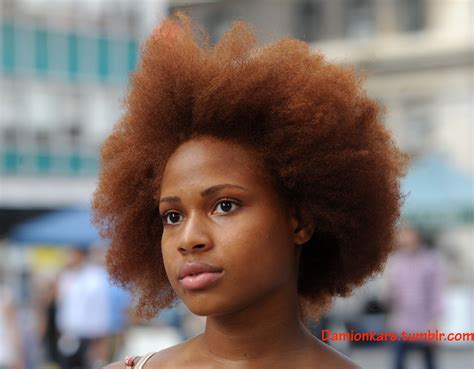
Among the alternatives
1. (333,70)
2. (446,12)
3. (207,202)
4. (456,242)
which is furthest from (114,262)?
(446,12)

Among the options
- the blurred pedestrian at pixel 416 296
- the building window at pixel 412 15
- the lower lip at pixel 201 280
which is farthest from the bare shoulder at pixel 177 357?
the building window at pixel 412 15

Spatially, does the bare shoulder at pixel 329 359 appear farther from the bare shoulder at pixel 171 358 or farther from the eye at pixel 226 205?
the eye at pixel 226 205

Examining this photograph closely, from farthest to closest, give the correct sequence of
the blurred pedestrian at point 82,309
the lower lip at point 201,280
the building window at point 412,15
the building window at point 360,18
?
the building window at point 360,18, the building window at point 412,15, the blurred pedestrian at point 82,309, the lower lip at point 201,280

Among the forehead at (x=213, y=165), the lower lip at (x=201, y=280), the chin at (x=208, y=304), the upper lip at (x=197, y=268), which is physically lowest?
the chin at (x=208, y=304)

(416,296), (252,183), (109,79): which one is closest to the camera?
(252,183)

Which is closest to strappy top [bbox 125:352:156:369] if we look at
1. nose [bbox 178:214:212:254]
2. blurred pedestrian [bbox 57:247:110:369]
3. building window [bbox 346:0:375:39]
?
nose [bbox 178:214:212:254]

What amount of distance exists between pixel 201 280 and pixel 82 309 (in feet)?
27.8

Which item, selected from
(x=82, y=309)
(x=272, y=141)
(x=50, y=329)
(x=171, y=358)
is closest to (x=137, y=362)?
(x=171, y=358)

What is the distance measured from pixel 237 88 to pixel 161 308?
2.61 feet

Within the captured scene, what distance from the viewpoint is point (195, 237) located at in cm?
266

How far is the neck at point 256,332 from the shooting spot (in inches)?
110

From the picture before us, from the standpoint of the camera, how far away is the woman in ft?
8.85

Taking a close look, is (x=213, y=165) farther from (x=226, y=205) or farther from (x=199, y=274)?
(x=199, y=274)

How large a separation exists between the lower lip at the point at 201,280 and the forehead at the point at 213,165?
0.78 feet
